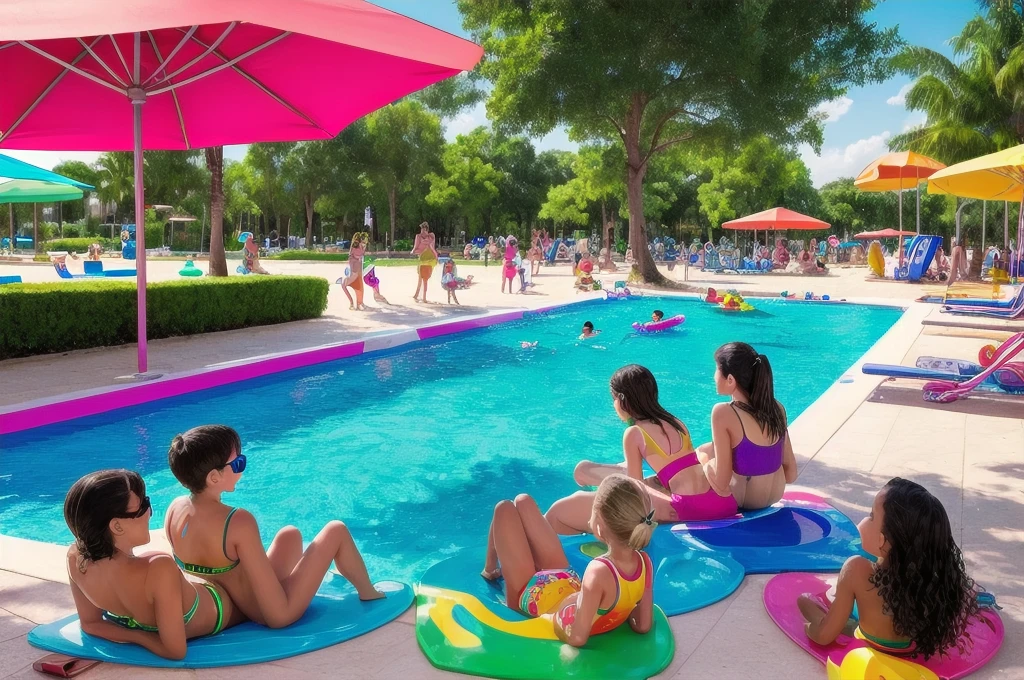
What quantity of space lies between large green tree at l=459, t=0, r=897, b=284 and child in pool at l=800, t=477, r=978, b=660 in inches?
771

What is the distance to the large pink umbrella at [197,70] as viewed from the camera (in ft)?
18.9

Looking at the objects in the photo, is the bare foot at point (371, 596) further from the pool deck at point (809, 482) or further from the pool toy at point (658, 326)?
the pool toy at point (658, 326)

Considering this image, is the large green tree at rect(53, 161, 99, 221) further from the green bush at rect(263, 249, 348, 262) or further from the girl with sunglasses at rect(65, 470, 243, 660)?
the girl with sunglasses at rect(65, 470, 243, 660)

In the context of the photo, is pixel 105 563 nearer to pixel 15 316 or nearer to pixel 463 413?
pixel 463 413

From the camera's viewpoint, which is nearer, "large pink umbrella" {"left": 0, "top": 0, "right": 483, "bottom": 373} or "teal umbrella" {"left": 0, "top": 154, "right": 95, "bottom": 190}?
"large pink umbrella" {"left": 0, "top": 0, "right": 483, "bottom": 373}

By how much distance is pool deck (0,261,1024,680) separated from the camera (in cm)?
305

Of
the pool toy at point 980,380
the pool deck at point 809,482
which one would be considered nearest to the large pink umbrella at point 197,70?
→ the pool deck at point 809,482

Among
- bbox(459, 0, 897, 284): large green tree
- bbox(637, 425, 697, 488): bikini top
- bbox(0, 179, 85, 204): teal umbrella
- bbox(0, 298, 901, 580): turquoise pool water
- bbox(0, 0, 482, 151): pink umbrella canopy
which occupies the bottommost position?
bbox(0, 298, 901, 580): turquoise pool water

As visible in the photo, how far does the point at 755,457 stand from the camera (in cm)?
457

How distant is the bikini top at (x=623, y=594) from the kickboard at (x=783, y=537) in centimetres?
105

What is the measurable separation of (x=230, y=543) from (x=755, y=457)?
286cm

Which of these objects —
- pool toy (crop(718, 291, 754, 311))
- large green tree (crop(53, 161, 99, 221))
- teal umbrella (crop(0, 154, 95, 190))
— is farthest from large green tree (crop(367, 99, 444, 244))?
teal umbrella (crop(0, 154, 95, 190))

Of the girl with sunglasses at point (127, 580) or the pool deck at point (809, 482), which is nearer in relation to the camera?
the girl with sunglasses at point (127, 580)

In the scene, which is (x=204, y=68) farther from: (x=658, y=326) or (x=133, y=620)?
(x=658, y=326)
